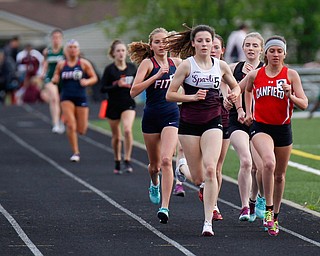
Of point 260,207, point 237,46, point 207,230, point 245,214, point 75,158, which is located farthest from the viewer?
point 237,46

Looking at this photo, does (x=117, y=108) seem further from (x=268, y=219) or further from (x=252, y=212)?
(x=268, y=219)

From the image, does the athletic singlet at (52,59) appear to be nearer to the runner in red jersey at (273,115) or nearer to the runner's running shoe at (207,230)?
the runner in red jersey at (273,115)

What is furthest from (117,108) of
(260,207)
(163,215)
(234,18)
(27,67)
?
(234,18)

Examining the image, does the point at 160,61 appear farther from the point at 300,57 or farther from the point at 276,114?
the point at 300,57

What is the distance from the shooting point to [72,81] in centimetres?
1958

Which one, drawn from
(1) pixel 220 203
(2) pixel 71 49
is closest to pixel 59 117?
(2) pixel 71 49

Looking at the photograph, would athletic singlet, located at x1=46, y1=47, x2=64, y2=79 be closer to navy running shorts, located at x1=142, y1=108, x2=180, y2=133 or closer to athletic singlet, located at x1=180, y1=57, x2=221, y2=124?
navy running shorts, located at x1=142, y1=108, x2=180, y2=133

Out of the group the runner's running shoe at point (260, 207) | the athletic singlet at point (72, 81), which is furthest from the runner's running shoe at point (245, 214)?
the athletic singlet at point (72, 81)

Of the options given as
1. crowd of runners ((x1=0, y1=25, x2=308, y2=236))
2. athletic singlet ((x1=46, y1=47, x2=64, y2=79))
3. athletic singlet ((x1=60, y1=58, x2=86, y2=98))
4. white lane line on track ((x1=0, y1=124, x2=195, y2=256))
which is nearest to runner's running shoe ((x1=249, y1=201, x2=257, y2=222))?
crowd of runners ((x1=0, y1=25, x2=308, y2=236))

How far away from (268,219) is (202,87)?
4.96 ft

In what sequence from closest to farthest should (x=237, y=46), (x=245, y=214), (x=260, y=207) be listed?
(x=260, y=207) < (x=245, y=214) < (x=237, y=46)

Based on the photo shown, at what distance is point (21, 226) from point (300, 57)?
42.6 meters

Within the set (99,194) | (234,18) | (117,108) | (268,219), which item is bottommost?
(99,194)

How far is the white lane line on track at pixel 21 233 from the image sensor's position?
10.1m
